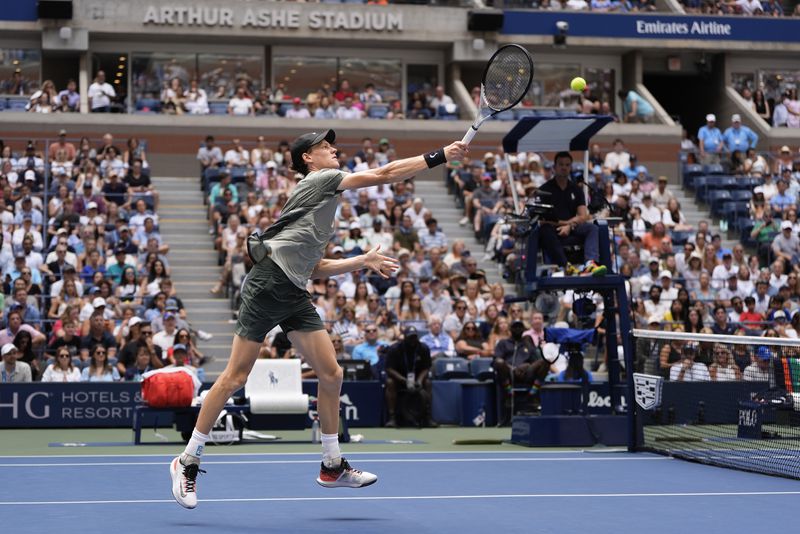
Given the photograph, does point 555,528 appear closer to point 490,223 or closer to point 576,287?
point 576,287

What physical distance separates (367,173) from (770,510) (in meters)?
3.08

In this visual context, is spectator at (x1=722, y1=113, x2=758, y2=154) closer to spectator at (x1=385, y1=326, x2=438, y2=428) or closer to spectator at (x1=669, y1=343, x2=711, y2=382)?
spectator at (x1=385, y1=326, x2=438, y2=428)

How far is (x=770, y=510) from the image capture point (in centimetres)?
748

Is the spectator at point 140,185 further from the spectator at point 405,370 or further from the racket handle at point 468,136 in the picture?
the racket handle at point 468,136

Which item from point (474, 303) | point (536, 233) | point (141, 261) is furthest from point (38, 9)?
point (536, 233)

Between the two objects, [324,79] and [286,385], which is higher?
[324,79]

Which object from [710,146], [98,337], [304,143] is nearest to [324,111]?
[710,146]

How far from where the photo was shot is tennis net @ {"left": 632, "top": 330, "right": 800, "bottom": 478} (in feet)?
37.9

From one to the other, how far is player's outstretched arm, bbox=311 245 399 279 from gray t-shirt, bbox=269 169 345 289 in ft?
0.84

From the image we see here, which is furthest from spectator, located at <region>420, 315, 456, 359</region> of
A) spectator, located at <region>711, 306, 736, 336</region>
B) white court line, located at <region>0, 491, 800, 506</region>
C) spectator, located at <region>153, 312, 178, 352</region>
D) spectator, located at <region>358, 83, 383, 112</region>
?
spectator, located at <region>358, 83, 383, 112</region>

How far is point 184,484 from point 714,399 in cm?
797

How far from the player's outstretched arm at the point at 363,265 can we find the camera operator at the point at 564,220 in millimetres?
4929

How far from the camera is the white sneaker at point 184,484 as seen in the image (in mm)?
7062

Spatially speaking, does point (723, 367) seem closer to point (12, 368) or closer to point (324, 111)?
point (12, 368)
